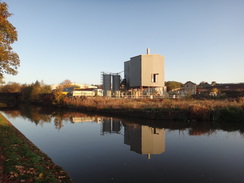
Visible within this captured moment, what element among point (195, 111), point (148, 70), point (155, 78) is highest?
point (148, 70)

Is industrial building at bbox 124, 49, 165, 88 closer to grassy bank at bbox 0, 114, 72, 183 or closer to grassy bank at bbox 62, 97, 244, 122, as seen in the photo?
grassy bank at bbox 62, 97, 244, 122

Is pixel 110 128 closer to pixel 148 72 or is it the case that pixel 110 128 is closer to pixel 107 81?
pixel 148 72

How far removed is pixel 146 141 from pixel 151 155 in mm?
2283

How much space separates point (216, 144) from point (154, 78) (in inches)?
915

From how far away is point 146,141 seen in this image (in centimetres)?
1054

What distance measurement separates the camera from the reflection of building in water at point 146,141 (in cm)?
904

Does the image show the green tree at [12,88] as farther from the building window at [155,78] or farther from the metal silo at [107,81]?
the building window at [155,78]

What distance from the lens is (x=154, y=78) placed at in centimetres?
3247

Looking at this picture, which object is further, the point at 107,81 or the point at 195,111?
the point at 107,81

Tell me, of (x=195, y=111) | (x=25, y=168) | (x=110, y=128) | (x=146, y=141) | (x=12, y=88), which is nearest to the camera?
(x=25, y=168)

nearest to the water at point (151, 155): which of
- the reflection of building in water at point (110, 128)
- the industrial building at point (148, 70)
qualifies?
the reflection of building in water at point (110, 128)

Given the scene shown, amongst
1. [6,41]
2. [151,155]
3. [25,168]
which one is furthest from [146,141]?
[6,41]

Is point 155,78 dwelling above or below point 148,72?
below

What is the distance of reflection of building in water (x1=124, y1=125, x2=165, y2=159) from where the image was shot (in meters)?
9.04
